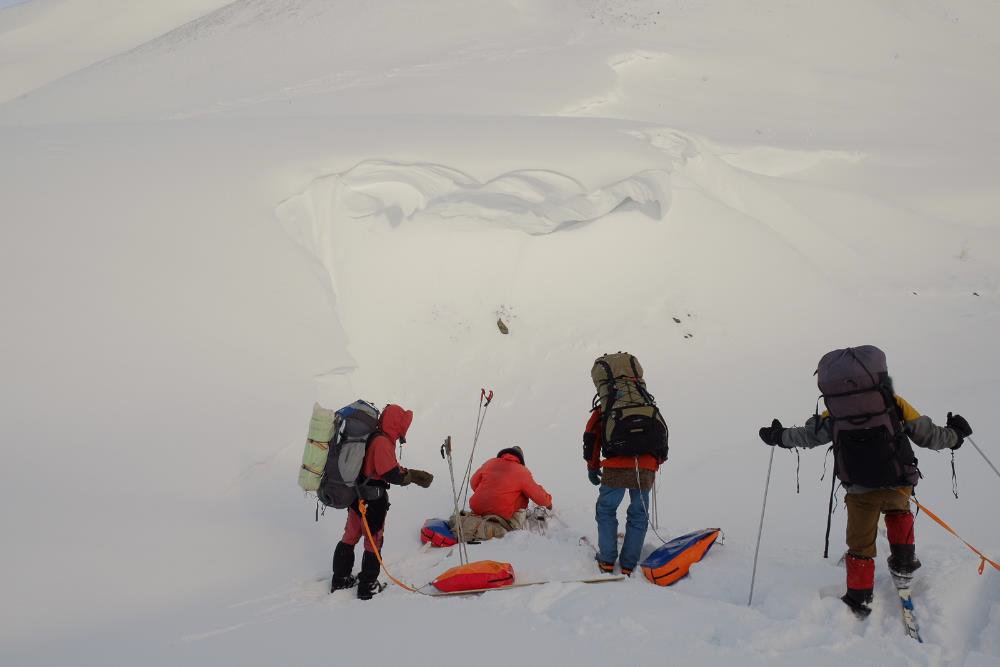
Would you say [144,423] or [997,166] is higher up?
[997,166]

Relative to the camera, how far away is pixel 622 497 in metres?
4.94

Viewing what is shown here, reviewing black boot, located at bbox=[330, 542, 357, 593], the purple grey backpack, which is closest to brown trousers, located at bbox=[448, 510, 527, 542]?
black boot, located at bbox=[330, 542, 357, 593]

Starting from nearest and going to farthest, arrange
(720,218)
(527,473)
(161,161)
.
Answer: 1. (527,473)
2. (161,161)
3. (720,218)

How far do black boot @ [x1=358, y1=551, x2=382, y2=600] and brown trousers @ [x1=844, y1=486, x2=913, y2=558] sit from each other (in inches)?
119

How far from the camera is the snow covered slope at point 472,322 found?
4031 millimetres

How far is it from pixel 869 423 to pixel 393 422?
299 cm

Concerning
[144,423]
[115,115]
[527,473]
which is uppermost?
[115,115]

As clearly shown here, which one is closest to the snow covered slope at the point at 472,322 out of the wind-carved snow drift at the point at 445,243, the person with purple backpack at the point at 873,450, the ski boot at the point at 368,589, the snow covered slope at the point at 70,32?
the wind-carved snow drift at the point at 445,243

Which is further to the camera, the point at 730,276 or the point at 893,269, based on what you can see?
the point at 893,269

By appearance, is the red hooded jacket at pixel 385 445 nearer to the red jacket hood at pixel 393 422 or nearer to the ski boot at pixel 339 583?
the red jacket hood at pixel 393 422

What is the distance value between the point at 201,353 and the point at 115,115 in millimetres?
A: 14891

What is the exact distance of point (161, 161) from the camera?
34.0ft

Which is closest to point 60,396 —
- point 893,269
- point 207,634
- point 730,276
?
point 207,634

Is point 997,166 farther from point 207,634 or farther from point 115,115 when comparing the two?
point 115,115
